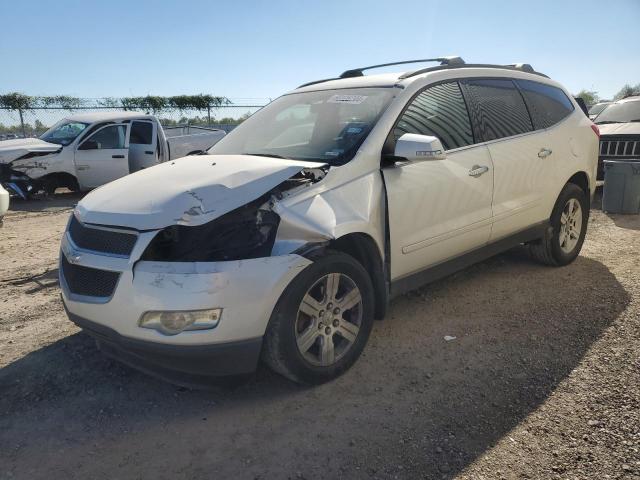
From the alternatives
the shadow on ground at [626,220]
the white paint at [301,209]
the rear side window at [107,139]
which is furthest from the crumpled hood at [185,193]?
the rear side window at [107,139]

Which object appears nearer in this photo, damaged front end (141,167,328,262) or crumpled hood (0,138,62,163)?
damaged front end (141,167,328,262)

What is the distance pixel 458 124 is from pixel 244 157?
66.6 inches

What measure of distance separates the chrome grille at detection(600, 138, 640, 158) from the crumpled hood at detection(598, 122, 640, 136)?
0.13m

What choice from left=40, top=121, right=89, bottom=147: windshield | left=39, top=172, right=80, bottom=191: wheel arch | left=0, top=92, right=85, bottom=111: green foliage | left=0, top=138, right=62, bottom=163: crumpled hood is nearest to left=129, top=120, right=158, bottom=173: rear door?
left=40, top=121, right=89, bottom=147: windshield

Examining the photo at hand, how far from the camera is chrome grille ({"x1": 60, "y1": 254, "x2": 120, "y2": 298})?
273cm

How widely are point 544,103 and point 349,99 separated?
88.6 inches

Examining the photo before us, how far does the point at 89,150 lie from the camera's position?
429 inches

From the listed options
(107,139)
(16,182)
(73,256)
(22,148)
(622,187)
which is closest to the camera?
(73,256)

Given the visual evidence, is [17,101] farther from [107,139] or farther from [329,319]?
[329,319]

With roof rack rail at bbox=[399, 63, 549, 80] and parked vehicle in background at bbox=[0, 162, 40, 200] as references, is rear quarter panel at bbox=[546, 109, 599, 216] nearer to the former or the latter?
roof rack rail at bbox=[399, 63, 549, 80]

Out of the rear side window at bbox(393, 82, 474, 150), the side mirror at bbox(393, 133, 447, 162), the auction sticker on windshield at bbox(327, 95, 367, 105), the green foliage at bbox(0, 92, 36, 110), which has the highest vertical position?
the green foliage at bbox(0, 92, 36, 110)

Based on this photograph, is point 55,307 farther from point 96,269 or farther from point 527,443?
point 527,443

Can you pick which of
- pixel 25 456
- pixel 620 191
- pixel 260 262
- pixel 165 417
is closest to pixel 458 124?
pixel 260 262

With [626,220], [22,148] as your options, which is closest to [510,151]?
[626,220]
